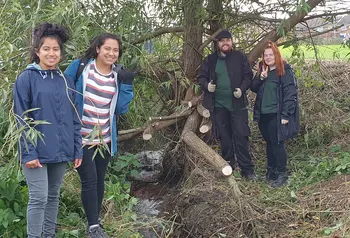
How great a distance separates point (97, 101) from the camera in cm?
359

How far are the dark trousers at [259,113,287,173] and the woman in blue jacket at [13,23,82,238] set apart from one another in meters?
2.56

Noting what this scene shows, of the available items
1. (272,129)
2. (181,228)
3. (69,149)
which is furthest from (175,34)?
(69,149)

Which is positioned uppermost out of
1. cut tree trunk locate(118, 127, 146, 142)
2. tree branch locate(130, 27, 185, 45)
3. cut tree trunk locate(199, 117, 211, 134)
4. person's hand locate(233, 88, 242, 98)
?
tree branch locate(130, 27, 185, 45)

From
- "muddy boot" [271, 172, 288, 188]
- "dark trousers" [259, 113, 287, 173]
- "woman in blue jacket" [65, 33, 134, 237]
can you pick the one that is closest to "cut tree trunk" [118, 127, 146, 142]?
"dark trousers" [259, 113, 287, 173]

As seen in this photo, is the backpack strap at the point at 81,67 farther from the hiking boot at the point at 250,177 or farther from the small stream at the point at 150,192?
the hiking boot at the point at 250,177

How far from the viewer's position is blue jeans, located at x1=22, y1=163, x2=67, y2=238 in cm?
316

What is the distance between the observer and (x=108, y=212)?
4.35 meters

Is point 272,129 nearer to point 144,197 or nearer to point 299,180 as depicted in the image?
point 299,180

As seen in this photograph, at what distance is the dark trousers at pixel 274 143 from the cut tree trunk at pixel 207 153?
27.3 inches

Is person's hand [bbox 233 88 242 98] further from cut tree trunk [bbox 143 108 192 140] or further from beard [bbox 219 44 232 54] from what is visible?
cut tree trunk [bbox 143 108 192 140]

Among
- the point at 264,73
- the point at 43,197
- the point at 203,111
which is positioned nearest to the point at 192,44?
the point at 203,111

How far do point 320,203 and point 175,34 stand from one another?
2.73 meters

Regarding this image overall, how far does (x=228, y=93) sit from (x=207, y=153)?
0.72m

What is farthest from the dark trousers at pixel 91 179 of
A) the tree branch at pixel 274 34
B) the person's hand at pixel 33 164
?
the tree branch at pixel 274 34
